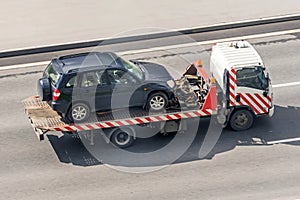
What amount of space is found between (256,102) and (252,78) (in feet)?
2.16

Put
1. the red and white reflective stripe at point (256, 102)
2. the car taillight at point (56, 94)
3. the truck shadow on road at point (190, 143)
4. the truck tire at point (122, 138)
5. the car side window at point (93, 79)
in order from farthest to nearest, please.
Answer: the red and white reflective stripe at point (256, 102)
the truck tire at point (122, 138)
the truck shadow on road at point (190, 143)
the car side window at point (93, 79)
the car taillight at point (56, 94)

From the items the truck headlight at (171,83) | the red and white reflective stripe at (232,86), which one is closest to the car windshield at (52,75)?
the truck headlight at (171,83)

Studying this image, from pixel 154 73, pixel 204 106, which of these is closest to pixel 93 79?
pixel 154 73

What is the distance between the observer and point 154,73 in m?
20.2

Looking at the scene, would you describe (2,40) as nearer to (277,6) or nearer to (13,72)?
(13,72)

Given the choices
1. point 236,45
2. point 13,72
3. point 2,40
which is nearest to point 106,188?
point 236,45

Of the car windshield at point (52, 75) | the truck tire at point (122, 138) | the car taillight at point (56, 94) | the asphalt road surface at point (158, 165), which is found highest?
the car windshield at point (52, 75)

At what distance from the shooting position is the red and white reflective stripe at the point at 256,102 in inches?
790

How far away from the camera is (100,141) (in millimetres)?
20016

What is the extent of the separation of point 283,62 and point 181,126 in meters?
5.46

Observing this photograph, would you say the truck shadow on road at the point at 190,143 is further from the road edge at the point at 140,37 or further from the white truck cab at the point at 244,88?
the road edge at the point at 140,37

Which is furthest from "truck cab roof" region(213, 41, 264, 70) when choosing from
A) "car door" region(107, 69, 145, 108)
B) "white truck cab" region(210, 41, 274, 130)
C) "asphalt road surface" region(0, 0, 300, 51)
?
"asphalt road surface" region(0, 0, 300, 51)

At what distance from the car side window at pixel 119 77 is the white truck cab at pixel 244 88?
252cm

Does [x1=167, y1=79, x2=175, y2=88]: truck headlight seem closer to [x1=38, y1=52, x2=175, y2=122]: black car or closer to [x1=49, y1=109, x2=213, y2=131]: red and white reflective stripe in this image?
[x1=38, y1=52, x2=175, y2=122]: black car
